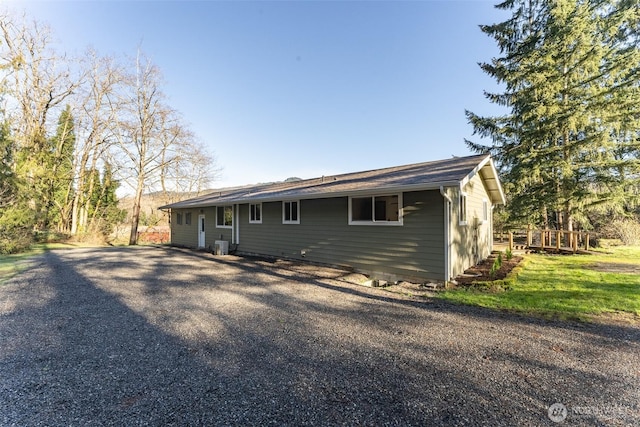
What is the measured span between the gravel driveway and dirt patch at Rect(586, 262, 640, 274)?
17.7 feet

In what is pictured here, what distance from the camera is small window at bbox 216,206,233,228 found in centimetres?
1378

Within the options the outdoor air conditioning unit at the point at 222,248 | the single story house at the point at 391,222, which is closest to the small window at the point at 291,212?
the single story house at the point at 391,222

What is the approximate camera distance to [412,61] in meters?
14.0

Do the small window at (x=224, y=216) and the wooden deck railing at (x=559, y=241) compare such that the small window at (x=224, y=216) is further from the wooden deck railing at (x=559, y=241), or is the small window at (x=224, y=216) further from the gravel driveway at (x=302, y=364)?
the wooden deck railing at (x=559, y=241)

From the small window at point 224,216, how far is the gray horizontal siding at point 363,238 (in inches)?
107

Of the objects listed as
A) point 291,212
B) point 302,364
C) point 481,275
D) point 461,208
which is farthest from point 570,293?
point 291,212

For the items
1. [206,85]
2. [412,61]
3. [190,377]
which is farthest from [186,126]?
[190,377]

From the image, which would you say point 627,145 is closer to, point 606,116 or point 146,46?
point 606,116

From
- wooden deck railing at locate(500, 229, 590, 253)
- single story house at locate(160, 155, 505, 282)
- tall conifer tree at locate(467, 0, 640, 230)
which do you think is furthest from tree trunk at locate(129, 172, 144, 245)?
tall conifer tree at locate(467, 0, 640, 230)

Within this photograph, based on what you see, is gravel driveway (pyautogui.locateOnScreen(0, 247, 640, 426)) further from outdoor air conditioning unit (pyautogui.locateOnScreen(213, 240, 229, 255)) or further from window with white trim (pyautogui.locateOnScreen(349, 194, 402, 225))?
outdoor air conditioning unit (pyautogui.locateOnScreen(213, 240, 229, 255))

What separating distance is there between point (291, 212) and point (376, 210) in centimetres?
365

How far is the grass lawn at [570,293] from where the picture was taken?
5.05 meters

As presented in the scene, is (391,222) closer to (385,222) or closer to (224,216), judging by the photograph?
(385,222)

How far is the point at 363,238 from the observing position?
26.8 ft
